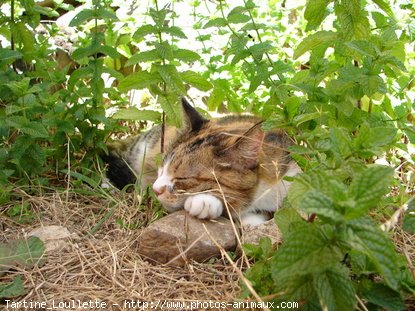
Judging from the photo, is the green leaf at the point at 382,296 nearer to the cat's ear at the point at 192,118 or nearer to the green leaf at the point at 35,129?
the cat's ear at the point at 192,118

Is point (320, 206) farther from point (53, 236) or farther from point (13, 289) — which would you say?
point (53, 236)

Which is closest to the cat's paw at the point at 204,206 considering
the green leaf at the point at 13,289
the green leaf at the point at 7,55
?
the green leaf at the point at 13,289

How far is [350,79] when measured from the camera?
2152 mm

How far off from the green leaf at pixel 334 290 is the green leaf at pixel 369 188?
0.19 metres

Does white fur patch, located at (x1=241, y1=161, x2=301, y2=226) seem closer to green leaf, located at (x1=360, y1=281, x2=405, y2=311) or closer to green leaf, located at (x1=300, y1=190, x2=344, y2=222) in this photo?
green leaf, located at (x1=360, y1=281, x2=405, y2=311)

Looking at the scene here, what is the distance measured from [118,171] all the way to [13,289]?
127cm

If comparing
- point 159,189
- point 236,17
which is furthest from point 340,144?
point 236,17

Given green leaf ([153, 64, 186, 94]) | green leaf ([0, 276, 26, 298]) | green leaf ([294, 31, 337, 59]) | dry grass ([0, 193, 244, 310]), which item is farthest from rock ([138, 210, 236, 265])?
green leaf ([294, 31, 337, 59])

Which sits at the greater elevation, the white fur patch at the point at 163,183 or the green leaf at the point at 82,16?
the green leaf at the point at 82,16

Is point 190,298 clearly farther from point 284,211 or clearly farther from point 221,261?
point 284,211

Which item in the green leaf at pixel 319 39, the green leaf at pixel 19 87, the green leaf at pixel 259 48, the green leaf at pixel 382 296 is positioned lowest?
the green leaf at pixel 382 296

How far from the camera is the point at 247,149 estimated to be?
2.41 meters

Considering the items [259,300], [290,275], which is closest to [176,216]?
[259,300]

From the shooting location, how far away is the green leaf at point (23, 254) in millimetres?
2041
